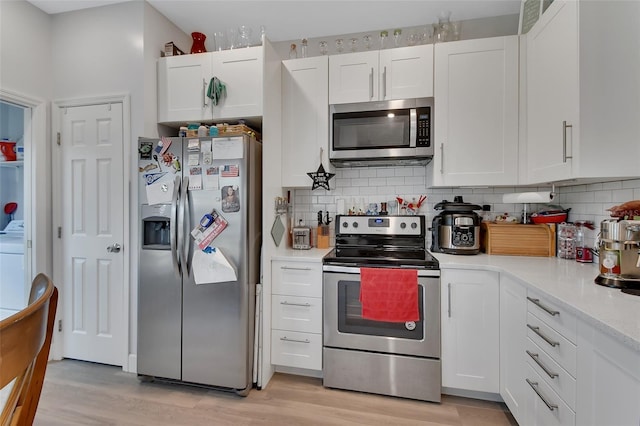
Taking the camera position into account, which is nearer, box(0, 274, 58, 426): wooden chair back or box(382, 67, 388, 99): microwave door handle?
box(0, 274, 58, 426): wooden chair back

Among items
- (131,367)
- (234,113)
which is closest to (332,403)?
(131,367)

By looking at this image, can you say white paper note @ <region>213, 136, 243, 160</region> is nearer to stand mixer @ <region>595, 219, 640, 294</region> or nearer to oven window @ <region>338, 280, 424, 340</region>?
oven window @ <region>338, 280, 424, 340</region>

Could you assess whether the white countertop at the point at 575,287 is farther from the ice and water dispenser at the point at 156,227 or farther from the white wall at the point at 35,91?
the white wall at the point at 35,91

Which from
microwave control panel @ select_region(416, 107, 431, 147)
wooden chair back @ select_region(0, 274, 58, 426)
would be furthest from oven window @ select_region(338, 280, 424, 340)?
wooden chair back @ select_region(0, 274, 58, 426)

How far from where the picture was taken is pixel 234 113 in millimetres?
2268

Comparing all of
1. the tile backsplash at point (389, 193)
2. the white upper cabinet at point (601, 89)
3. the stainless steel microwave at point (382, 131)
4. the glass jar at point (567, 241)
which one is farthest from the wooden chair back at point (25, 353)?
the glass jar at point (567, 241)

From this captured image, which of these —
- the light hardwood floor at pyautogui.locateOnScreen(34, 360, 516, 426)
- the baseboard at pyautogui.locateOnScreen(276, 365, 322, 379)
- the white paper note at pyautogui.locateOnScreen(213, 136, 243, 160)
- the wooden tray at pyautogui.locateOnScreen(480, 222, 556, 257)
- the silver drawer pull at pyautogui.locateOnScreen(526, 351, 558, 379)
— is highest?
the white paper note at pyautogui.locateOnScreen(213, 136, 243, 160)

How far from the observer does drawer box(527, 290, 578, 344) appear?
3.67 ft

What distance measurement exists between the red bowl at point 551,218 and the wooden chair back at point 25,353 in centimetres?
269

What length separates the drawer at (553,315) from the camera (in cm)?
112

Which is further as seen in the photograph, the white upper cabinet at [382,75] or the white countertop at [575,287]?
the white upper cabinet at [382,75]

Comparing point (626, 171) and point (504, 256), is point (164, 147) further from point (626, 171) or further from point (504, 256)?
point (626, 171)

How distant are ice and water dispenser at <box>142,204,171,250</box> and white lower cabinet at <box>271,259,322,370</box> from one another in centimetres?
78

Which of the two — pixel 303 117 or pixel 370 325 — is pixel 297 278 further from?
pixel 303 117
